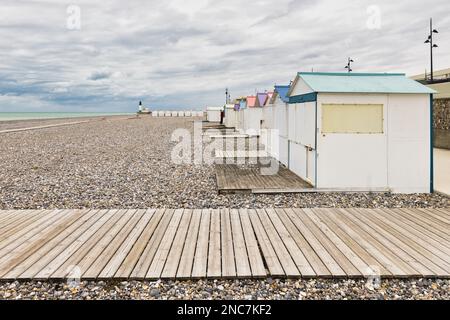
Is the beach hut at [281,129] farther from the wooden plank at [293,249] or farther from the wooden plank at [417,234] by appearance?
the wooden plank at [293,249]

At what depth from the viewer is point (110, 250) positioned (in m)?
5.25

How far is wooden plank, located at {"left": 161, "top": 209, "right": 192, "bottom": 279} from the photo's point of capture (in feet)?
14.9

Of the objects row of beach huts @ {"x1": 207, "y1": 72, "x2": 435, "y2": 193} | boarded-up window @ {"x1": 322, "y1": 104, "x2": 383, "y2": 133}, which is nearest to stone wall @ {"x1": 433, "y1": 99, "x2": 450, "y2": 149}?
row of beach huts @ {"x1": 207, "y1": 72, "x2": 435, "y2": 193}

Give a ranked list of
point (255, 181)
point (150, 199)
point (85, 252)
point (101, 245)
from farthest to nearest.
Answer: point (255, 181) < point (150, 199) < point (101, 245) < point (85, 252)

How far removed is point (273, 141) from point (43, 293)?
1314 cm

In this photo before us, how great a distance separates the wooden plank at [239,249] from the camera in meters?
4.54

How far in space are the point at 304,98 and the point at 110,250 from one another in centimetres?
693

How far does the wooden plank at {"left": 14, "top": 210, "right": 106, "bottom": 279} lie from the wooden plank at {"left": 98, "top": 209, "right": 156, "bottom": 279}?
31.8 inches

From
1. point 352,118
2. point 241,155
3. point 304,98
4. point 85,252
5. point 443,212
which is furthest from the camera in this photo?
point 241,155

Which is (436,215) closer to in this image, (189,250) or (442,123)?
(189,250)

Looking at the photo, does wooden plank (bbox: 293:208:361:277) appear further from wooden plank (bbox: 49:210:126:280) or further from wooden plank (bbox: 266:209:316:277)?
wooden plank (bbox: 49:210:126:280)

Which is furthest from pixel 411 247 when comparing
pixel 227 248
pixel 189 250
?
pixel 189 250
